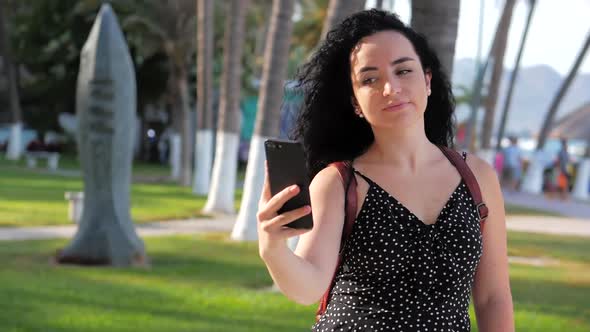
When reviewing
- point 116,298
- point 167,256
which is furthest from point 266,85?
point 116,298

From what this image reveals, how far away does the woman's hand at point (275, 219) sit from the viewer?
2.45 meters

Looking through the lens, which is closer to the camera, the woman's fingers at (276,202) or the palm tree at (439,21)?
the woman's fingers at (276,202)

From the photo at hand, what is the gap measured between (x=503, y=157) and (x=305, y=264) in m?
32.3

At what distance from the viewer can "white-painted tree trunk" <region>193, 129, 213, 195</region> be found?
23391 millimetres

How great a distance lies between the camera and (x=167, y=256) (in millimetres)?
11945

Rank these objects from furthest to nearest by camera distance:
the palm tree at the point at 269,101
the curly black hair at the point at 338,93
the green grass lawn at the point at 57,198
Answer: the green grass lawn at the point at 57,198, the palm tree at the point at 269,101, the curly black hair at the point at 338,93

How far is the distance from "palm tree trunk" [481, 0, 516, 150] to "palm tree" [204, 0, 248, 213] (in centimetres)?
1009

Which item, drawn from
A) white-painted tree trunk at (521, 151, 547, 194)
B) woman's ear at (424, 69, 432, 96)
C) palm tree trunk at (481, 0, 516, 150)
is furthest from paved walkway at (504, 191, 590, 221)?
woman's ear at (424, 69, 432, 96)

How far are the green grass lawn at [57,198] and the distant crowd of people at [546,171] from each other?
913cm

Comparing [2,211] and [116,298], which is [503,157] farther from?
[116,298]

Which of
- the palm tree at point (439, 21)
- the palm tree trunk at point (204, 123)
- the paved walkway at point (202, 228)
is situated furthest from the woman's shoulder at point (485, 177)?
the palm tree trunk at point (204, 123)

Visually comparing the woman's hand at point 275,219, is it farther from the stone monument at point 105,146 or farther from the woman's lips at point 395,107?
the stone monument at point 105,146

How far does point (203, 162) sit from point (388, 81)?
20739mm

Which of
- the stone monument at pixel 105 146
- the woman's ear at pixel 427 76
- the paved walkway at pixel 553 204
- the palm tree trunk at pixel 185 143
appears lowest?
the paved walkway at pixel 553 204
